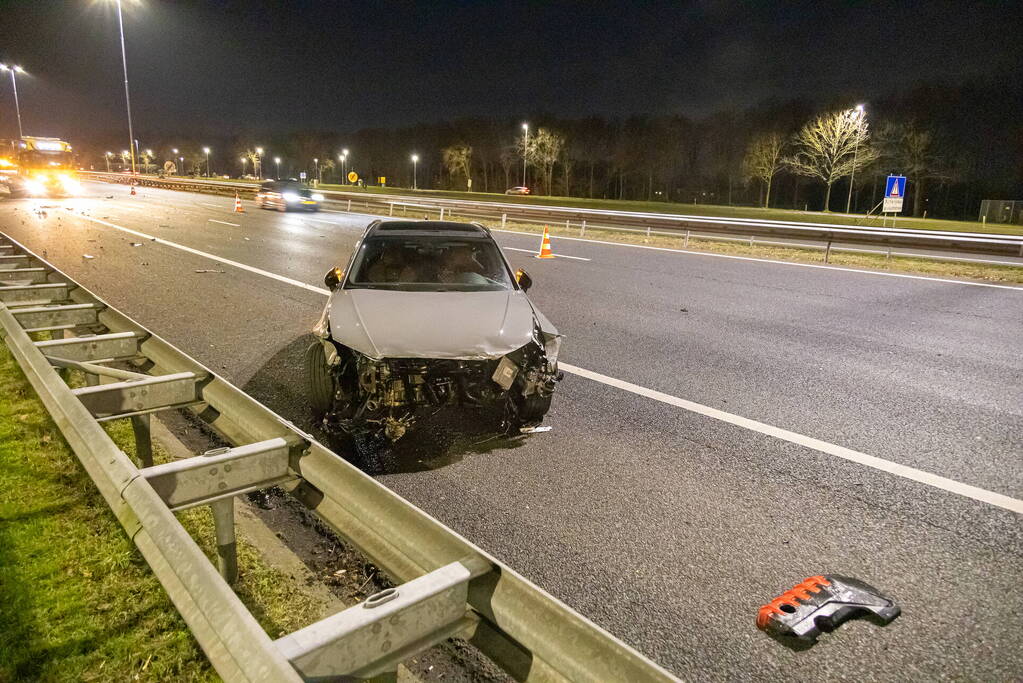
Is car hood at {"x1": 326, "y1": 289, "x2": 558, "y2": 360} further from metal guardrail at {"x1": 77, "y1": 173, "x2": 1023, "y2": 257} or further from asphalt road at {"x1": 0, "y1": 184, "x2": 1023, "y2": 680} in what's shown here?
metal guardrail at {"x1": 77, "y1": 173, "x2": 1023, "y2": 257}

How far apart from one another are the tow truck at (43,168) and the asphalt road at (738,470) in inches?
1195

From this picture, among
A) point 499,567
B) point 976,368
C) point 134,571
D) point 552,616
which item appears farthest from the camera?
point 976,368

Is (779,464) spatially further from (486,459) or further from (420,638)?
(420,638)

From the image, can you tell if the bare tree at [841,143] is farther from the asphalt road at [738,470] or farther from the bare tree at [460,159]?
the bare tree at [460,159]

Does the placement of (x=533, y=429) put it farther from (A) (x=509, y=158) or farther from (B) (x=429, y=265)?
(A) (x=509, y=158)

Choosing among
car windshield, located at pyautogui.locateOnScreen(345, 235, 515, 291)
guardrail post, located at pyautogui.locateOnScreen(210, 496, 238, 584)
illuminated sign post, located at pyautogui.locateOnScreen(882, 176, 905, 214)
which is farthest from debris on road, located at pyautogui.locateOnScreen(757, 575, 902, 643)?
illuminated sign post, located at pyautogui.locateOnScreen(882, 176, 905, 214)

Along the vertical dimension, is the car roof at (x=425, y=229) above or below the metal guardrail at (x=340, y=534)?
above

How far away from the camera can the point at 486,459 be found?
4.67 meters

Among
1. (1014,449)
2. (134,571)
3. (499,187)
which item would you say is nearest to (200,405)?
(134,571)

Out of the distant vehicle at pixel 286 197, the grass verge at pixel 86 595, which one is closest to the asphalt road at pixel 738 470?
the grass verge at pixel 86 595

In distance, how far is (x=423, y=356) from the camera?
14.1ft

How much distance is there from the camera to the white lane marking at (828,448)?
427cm

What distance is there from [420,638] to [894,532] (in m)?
3.24

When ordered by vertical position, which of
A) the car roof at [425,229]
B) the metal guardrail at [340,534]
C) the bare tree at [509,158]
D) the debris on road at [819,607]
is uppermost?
the bare tree at [509,158]
